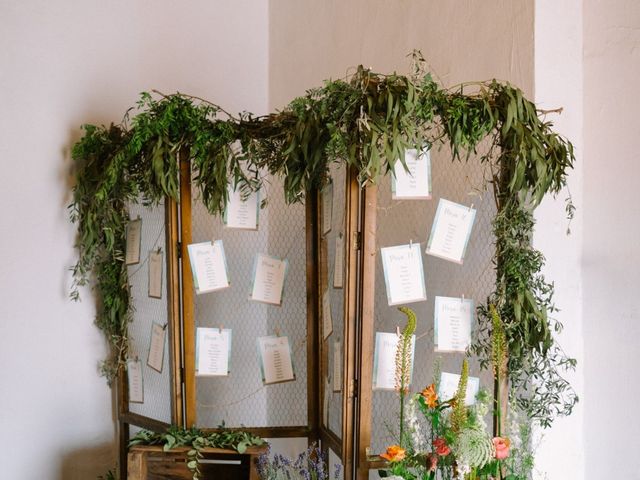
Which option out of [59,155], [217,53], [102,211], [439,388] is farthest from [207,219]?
[217,53]

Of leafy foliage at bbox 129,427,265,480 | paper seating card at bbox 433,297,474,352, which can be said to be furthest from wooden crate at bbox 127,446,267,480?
paper seating card at bbox 433,297,474,352

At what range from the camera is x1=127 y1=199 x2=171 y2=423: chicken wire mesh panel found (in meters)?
3.23

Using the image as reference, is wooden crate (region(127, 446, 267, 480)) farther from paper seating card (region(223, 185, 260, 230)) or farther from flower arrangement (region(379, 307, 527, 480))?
paper seating card (region(223, 185, 260, 230))

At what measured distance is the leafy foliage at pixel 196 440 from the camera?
9.71 ft

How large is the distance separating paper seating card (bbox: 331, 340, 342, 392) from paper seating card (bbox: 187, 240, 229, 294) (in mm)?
555

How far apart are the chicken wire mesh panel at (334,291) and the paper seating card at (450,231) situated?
322 millimetres

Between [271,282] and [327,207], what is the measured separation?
1.34 feet

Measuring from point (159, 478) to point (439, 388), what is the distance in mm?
1191

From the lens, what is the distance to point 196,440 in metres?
3.02

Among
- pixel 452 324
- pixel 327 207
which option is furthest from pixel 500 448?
Result: pixel 327 207

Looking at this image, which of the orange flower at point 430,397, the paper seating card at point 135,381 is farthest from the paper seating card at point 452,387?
the paper seating card at point 135,381

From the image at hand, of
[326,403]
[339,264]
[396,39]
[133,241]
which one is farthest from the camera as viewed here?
[396,39]

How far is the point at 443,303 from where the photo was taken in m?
2.70

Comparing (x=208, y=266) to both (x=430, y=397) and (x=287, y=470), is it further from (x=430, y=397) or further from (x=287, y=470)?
(x=430, y=397)
